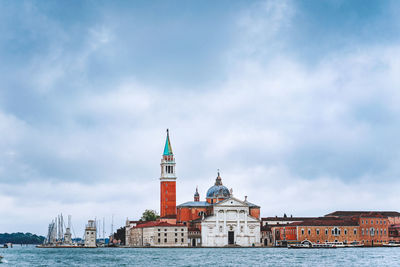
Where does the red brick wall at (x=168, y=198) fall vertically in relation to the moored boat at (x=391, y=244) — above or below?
above

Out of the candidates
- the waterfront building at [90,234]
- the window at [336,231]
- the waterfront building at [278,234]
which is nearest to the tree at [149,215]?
the waterfront building at [90,234]

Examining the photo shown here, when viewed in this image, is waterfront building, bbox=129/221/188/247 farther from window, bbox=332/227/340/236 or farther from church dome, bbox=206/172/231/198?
window, bbox=332/227/340/236

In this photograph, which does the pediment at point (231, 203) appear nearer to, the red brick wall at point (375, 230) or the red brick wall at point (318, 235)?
the red brick wall at point (318, 235)

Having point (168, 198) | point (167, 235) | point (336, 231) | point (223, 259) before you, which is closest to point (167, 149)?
point (168, 198)

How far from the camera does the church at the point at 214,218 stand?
116 meters

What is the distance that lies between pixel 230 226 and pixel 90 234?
121 feet

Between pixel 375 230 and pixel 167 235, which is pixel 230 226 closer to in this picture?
pixel 167 235

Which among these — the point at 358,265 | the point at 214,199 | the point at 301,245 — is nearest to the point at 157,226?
the point at 214,199

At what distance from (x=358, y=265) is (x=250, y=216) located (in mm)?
A: 57261

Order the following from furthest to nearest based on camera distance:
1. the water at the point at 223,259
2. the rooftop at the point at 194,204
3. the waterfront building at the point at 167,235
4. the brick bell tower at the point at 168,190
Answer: the brick bell tower at the point at 168,190
the rooftop at the point at 194,204
the waterfront building at the point at 167,235
the water at the point at 223,259

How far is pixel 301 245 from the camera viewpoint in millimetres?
111438

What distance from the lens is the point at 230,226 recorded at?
4604 inches

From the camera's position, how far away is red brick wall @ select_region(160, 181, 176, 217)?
124 metres

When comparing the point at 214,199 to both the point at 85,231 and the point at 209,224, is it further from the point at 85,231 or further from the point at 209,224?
the point at 85,231
